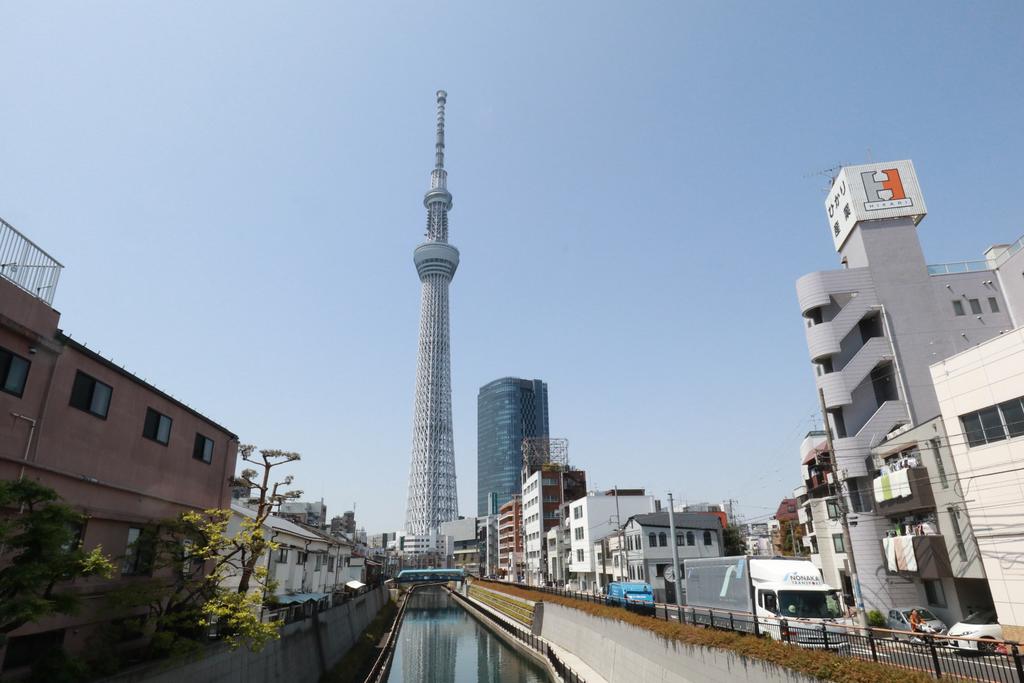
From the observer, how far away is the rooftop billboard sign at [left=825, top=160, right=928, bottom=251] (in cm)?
4394

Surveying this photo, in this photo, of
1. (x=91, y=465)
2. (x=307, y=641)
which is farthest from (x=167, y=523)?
(x=307, y=641)

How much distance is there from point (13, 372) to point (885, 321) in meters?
47.4

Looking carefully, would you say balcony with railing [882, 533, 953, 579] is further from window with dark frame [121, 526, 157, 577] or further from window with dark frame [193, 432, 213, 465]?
window with dark frame [193, 432, 213, 465]

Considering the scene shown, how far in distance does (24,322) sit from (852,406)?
44.9m

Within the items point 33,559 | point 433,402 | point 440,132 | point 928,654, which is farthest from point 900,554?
point 440,132

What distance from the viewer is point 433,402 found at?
167 meters

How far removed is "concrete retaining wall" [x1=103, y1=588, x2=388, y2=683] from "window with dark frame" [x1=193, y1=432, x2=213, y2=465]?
839cm

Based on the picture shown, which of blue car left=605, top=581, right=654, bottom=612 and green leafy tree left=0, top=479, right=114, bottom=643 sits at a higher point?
green leafy tree left=0, top=479, right=114, bottom=643

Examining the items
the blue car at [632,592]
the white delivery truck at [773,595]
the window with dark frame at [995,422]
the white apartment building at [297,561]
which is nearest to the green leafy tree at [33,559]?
the white apartment building at [297,561]

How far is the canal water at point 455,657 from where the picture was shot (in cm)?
3872

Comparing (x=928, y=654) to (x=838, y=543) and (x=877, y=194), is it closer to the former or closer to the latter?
(x=838, y=543)

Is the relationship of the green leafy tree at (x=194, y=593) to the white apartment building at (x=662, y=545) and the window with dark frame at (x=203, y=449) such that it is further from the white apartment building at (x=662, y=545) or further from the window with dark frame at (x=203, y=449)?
the white apartment building at (x=662, y=545)

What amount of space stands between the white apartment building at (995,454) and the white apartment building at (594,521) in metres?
46.8

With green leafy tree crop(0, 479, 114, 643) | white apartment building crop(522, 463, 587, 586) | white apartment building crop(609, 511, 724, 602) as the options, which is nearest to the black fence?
green leafy tree crop(0, 479, 114, 643)
